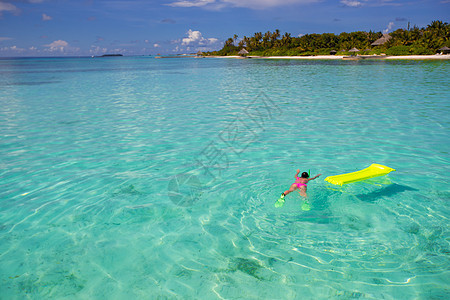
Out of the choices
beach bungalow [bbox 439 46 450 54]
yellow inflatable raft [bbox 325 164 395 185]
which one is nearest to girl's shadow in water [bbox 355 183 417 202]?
yellow inflatable raft [bbox 325 164 395 185]

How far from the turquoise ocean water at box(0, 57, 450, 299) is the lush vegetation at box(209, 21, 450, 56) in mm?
78180

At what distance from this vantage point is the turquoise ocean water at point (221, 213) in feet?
15.5

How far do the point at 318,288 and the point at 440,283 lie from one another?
6.13ft

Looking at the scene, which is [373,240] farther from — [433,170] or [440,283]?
[433,170]

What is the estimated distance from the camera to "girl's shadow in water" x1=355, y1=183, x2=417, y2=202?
23.3 feet

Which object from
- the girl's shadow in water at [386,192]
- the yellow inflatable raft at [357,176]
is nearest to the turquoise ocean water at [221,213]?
the girl's shadow in water at [386,192]

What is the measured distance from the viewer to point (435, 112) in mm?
15727

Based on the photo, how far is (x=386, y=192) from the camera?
7367mm

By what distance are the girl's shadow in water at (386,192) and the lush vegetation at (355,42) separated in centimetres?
8149

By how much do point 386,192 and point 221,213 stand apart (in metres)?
4.20

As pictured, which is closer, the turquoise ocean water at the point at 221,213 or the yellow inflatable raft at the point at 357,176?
the turquoise ocean water at the point at 221,213

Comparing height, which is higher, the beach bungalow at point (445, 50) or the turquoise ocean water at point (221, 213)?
the beach bungalow at point (445, 50)

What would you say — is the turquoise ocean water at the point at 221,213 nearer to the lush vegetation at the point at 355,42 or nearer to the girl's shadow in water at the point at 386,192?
the girl's shadow in water at the point at 386,192

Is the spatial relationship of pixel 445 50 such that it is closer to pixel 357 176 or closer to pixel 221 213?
pixel 357 176
